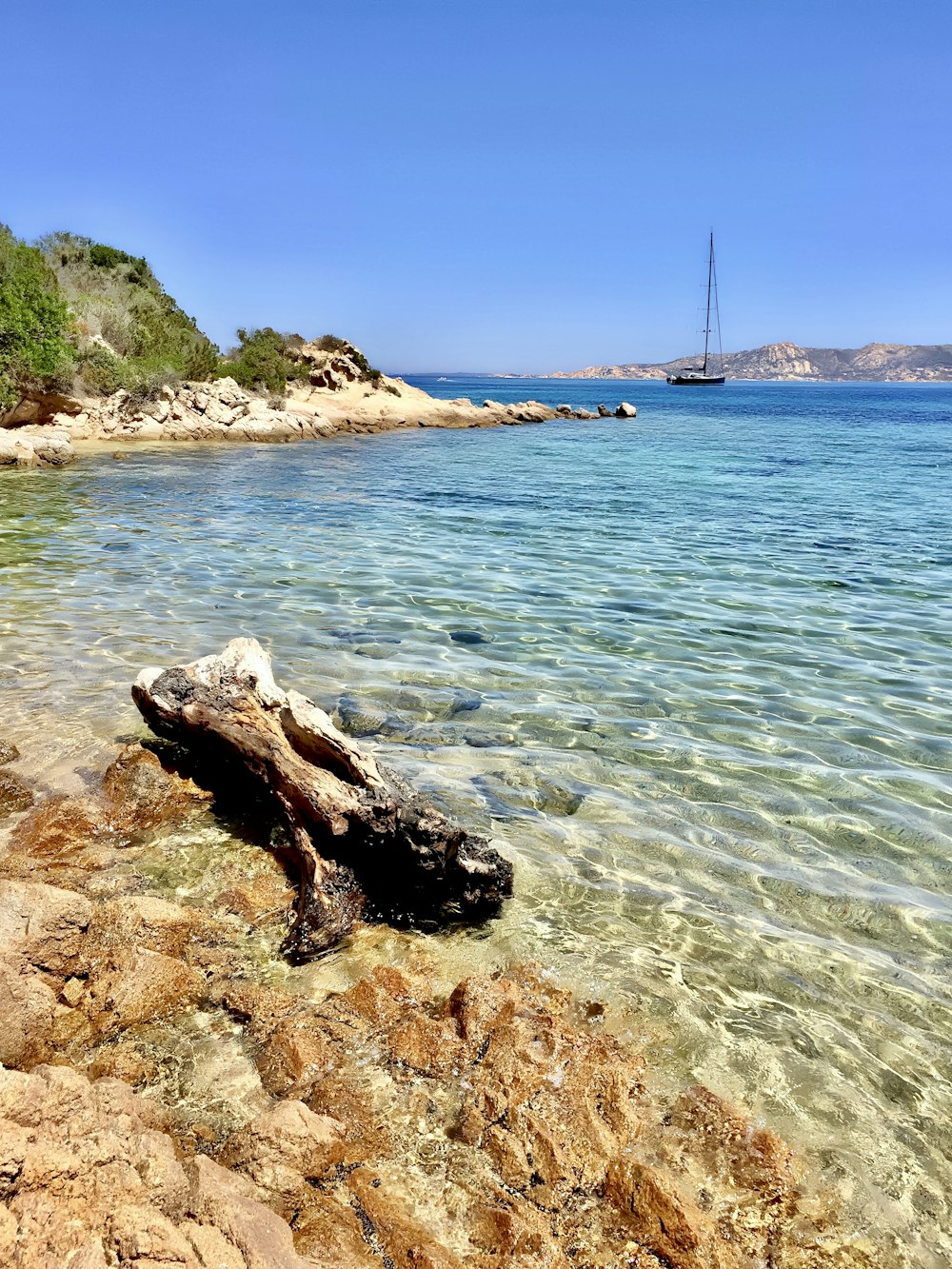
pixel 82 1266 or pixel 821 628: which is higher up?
pixel 82 1266

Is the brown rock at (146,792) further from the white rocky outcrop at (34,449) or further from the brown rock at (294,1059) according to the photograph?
the white rocky outcrop at (34,449)

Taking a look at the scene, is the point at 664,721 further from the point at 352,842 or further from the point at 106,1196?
the point at 106,1196

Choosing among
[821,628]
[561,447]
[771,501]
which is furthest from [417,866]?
[561,447]

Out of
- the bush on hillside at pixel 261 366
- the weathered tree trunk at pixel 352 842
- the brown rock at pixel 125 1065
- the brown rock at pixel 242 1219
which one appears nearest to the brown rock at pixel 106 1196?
the brown rock at pixel 242 1219

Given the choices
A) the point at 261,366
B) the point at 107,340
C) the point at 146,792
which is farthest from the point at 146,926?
the point at 261,366

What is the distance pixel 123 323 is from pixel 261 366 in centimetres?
869

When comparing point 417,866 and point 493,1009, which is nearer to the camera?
point 493,1009

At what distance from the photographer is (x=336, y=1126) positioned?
2.68 meters

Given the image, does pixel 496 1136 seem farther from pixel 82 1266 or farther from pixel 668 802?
pixel 668 802

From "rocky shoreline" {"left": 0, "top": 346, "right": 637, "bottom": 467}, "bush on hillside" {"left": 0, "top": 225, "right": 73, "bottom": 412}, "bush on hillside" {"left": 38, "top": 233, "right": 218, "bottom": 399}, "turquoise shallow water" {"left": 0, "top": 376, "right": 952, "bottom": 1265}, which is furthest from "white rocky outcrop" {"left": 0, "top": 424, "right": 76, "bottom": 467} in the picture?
"bush on hillside" {"left": 38, "top": 233, "right": 218, "bottom": 399}

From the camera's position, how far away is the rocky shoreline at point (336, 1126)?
6.44 feet

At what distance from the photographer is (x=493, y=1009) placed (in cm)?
328

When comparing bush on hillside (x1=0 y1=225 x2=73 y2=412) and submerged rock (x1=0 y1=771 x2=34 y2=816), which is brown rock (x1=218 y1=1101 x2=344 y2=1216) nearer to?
submerged rock (x1=0 y1=771 x2=34 y2=816)

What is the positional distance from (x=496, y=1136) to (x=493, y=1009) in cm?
61
